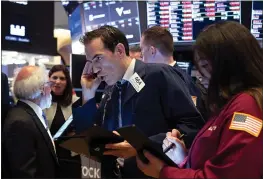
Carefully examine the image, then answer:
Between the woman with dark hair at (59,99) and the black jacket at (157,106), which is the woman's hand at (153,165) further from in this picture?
the woman with dark hair at (59,99)

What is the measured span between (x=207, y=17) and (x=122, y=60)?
2.13m

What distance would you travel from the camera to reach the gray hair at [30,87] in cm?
339

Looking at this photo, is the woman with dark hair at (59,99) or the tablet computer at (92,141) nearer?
the tablet computer at (92,141)

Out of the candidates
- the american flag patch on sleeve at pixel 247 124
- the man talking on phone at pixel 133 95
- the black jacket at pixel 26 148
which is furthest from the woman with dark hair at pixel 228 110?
the black jacket at pixel 26 148

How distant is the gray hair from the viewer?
11.1 ft

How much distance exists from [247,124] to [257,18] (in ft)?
9.20

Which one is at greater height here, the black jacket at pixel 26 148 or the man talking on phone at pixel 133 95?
the man talking on phone at pixel 133 95

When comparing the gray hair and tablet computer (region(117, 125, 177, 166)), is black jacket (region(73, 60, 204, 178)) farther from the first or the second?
the gray hair

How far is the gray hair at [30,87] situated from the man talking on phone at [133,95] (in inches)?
50.5

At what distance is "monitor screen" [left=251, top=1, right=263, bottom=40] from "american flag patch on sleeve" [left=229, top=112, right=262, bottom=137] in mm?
2735

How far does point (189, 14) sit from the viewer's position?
417 centimetres

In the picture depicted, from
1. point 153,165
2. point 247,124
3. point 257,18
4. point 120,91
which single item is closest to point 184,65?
point 257,18

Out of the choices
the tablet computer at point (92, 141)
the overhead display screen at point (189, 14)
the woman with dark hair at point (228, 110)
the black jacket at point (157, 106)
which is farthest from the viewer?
the overhead display screen at point (189, 14)

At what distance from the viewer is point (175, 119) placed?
2.06 metres
